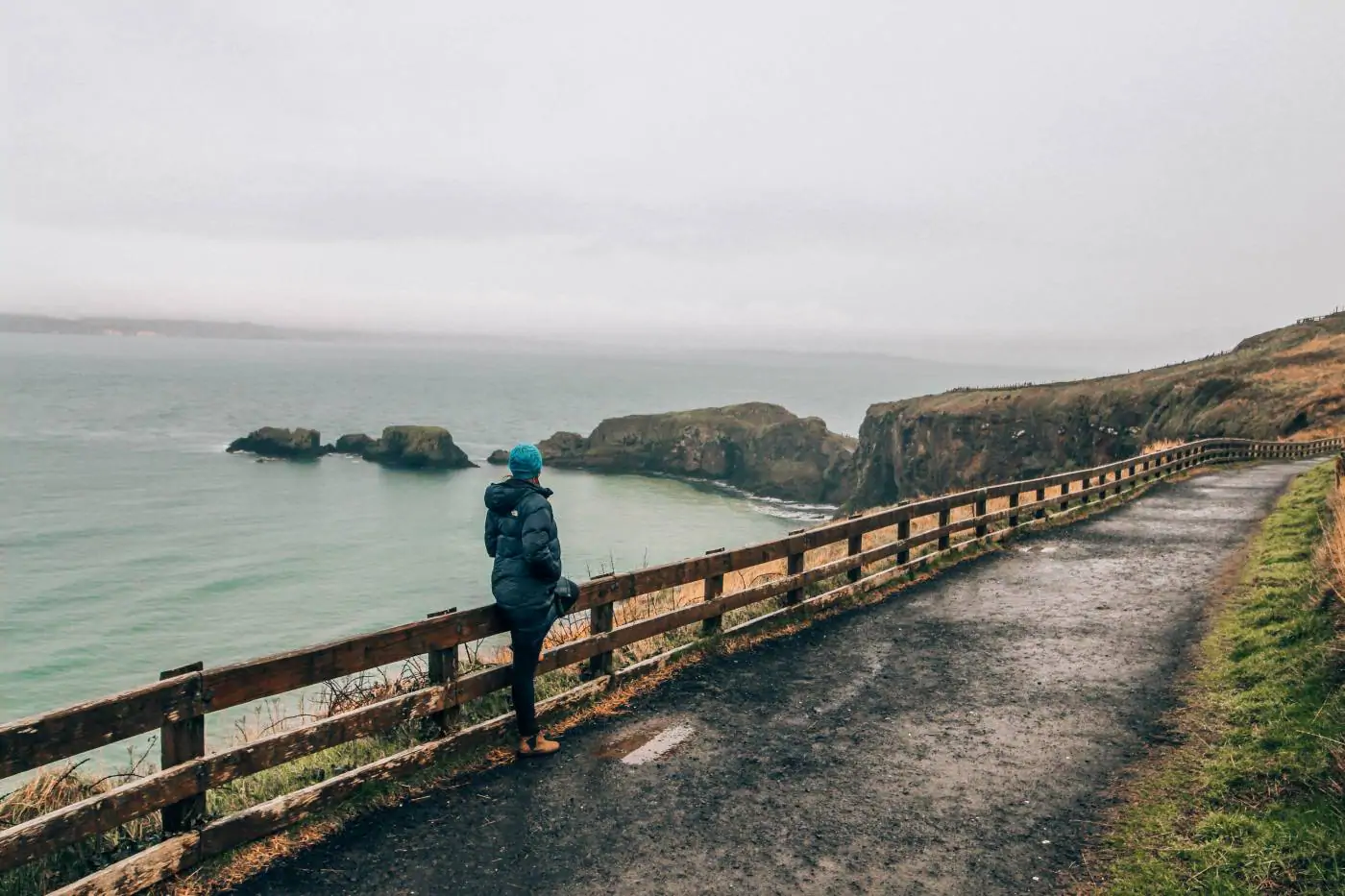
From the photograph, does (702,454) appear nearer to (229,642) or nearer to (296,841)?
(229,642)

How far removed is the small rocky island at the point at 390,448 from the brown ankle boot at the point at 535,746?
10541 cm

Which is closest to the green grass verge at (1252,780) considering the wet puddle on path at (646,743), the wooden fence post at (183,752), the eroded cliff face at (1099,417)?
the wet puddle on path at (646,743)

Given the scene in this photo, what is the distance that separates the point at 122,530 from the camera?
233 ft

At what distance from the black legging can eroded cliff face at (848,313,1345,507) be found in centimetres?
5142

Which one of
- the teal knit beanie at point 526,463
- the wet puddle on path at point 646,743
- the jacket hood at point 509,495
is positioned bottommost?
the wet puddle on path at point 646,743

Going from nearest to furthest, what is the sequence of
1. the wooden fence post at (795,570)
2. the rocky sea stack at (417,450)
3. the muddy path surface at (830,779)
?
the muddy path surface at (830,779) → the wooden fence post at (795,570) → the rocky sea stack at (417,450)

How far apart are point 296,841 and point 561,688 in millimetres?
2977

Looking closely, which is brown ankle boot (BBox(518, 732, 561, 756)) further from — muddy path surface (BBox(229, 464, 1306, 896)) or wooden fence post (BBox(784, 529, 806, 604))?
wooden fence post (BBox(784, 529, 806, 604))

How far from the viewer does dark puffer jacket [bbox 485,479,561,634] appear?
21.9 feet

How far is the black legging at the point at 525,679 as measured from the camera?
6996mm

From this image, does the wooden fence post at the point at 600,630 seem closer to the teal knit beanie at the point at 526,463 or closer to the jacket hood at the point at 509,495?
the jacket hood at the point at 509,495

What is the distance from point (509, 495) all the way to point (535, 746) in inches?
81.9

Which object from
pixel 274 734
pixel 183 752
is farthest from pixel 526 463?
pixel 183 752

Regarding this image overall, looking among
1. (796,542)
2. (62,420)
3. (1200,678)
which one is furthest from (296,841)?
(62,420)
